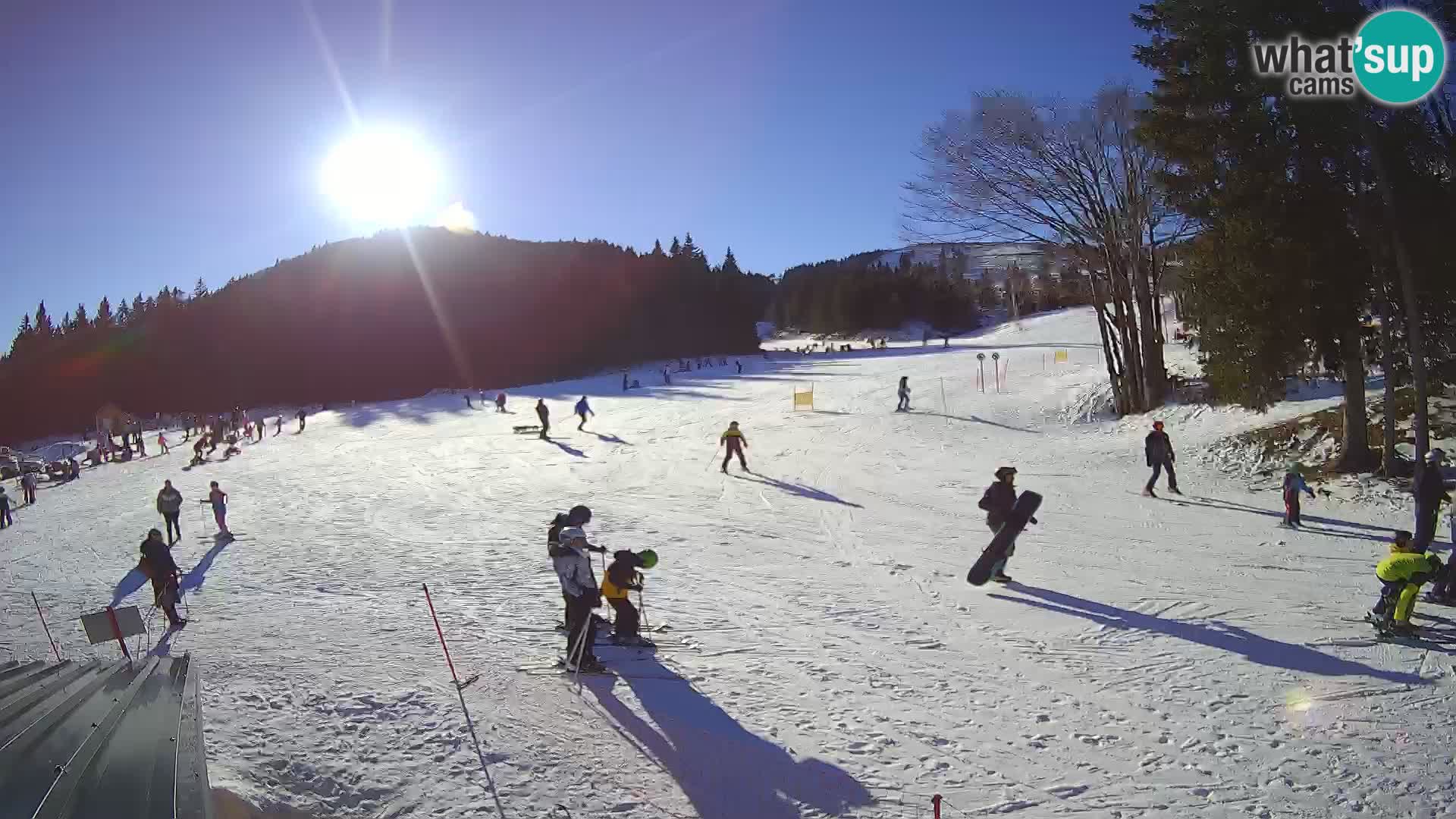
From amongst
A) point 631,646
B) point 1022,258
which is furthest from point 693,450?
point 631,646

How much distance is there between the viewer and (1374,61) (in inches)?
495

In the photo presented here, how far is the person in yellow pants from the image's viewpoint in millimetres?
6996

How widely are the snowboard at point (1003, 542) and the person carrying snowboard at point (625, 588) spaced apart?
4.34 meters

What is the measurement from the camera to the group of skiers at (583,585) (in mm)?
7141

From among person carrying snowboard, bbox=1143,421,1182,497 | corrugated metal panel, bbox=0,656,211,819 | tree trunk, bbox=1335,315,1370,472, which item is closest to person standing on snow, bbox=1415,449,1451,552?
person carrying snowboard, bbox=1143,421,1182,497

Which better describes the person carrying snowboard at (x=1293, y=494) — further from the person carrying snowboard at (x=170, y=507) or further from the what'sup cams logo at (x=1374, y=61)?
the person carrying snowboard at (x=170, y=507)

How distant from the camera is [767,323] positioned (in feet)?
462

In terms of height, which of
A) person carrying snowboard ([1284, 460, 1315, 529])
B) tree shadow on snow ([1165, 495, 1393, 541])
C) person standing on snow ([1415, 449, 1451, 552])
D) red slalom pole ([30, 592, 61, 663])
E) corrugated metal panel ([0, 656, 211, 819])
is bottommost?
tree shadow on snow ([1165, 495, 1393, 541])

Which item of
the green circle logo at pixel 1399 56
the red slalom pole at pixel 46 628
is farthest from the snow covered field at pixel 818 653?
the green circle logo at pixel 1399 56

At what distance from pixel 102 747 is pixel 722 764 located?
3959mm

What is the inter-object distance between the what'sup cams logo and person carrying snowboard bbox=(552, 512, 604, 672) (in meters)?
14.4

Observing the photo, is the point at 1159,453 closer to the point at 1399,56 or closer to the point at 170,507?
the point at 1399,56

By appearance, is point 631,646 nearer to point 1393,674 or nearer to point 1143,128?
point 1393,674

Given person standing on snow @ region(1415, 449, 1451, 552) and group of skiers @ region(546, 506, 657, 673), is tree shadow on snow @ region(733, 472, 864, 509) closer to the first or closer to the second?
person standing on snow @ region(1415, 449, 1451, 552)
